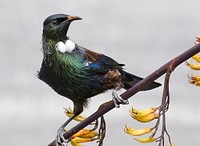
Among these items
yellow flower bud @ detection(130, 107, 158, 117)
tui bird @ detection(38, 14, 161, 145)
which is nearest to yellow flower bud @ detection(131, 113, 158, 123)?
yellow flower bud @ detection(130, 107, 158, 117)

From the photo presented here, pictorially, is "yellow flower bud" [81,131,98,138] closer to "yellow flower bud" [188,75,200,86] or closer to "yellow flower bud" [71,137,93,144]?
"yellow flower bud" [71,137,93,144]

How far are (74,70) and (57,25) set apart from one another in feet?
0.27

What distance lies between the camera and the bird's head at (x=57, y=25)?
19.7 inches

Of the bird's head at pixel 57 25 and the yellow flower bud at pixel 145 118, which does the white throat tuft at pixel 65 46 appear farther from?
the yellow flower bud at pixel 145 118

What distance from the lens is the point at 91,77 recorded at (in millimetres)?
590

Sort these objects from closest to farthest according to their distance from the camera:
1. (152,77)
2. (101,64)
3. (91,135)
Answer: (152,77), (91,135), (101,64)

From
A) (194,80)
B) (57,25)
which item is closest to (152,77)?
(194,80)

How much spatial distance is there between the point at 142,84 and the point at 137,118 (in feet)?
0.22

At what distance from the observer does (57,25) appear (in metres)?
0.51

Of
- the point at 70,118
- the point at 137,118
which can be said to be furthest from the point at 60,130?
the point at 137,118

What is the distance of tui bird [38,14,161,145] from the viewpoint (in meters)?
0.55

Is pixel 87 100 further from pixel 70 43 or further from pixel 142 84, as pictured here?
pixel 142 84

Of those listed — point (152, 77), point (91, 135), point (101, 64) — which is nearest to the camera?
point (152, 77)

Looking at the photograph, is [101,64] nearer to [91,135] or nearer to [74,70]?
[74,70]
